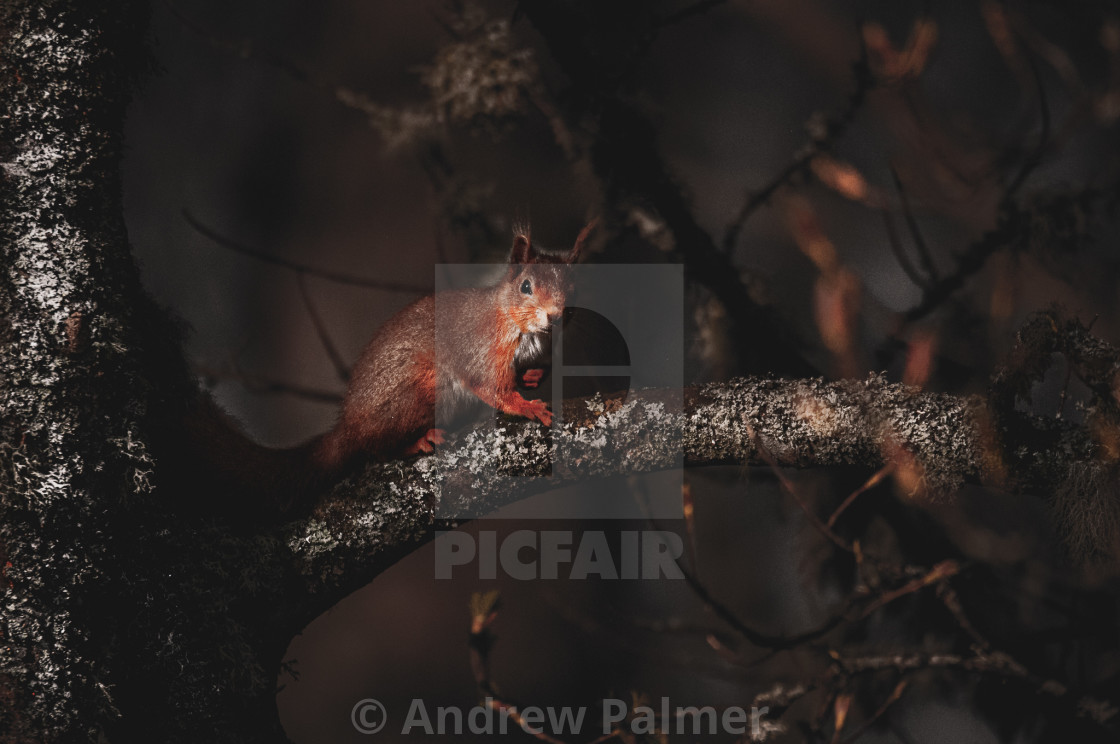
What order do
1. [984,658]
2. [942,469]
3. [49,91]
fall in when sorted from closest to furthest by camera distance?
[49,91]
[942,469]
[984,658]

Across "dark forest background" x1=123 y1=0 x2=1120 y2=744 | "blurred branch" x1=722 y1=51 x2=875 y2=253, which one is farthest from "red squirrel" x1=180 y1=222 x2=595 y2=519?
"blurred branch" x1=722 y1=51 x2=875 y2=253

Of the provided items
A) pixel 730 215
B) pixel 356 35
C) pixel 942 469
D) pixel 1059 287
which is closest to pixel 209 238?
pixel 356 35

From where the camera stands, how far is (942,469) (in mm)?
912

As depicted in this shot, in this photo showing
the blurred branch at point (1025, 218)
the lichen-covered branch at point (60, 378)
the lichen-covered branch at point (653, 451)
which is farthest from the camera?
the blurred branch at point (1025, 218)

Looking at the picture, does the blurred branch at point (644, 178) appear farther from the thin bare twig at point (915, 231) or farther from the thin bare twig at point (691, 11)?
the thin bare twig at point (915, 231)

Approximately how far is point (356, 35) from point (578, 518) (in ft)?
4.08

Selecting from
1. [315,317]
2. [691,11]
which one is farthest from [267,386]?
[691,11]

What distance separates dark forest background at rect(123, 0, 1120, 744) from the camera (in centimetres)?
140

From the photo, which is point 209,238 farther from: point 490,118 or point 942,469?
point 942,469

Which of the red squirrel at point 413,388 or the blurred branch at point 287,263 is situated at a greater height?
the blurred branch at point 287,263

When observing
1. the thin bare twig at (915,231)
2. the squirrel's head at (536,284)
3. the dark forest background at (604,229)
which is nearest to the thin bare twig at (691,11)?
the dark forest background at (604,229)

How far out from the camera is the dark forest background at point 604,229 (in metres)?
1.40

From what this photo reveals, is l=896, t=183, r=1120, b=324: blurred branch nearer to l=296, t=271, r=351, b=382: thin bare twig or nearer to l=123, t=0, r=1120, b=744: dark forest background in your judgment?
l=123, t=0, r=1120, b=744: dark forest background

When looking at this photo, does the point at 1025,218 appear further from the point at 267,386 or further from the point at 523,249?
the point at 267,386
